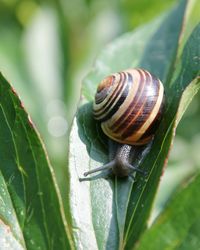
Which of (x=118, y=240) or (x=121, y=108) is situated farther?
(x=121, y=108)

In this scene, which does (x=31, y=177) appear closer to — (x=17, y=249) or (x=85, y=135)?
(x=17, y=249)

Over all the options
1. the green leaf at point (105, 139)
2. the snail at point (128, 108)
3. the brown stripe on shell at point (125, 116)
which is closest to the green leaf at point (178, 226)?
the green leaf at point (105, 139)

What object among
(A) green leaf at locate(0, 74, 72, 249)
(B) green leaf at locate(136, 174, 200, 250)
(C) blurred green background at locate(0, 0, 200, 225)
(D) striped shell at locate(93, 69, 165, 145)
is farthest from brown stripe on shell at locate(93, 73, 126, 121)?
(C) blurred green background at locate(0, 0, 200, 225)

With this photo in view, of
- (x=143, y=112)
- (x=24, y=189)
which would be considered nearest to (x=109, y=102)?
(x=143, y=112)

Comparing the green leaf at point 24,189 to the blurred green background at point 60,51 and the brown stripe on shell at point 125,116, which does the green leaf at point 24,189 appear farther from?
the blurred green background at point 60,51

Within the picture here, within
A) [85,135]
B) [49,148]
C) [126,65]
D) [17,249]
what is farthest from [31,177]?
[49,148]

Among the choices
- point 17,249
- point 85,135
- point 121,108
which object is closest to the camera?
point 17,249
